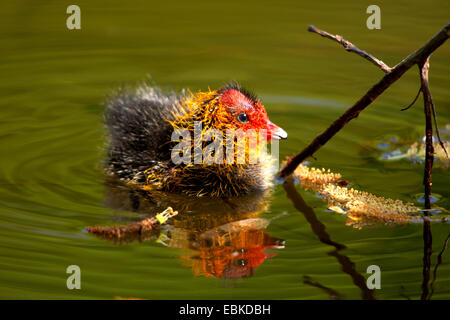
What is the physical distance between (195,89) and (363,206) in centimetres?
306

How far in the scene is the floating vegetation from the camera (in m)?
4.61

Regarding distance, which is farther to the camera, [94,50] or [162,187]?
[94,50]

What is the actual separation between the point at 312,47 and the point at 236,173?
3728mm

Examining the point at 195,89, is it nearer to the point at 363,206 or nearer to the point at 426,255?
the point at 363,206

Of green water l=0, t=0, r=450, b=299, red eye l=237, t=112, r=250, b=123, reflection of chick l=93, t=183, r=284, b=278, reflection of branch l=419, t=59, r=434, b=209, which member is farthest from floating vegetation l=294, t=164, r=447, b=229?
red eye l=237, t=112, r=250, b=123

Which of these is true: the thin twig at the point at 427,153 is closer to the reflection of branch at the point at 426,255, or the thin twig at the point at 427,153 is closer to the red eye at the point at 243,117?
the reflection of branch at the point at 426,255

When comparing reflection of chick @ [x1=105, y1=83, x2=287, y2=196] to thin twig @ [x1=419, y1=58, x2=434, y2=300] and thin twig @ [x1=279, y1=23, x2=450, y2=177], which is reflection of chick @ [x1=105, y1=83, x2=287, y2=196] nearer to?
thin twig @ [x1=279, y1=23, x2=450, y2=177]

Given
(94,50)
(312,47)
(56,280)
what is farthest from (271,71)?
(56,280)

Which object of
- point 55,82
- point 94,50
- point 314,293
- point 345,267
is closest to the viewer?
point 314,293

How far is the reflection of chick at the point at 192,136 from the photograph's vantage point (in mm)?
5059

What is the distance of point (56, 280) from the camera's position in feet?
12.6

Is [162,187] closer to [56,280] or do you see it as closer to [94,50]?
[56,280]

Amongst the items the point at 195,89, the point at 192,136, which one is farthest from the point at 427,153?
the point at 195,89

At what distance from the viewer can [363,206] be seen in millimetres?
4695
